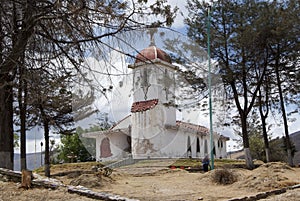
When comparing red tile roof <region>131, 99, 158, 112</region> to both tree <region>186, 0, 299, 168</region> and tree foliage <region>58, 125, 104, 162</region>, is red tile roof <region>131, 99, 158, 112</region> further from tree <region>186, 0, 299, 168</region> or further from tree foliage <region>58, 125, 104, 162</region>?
tree foliage <region>58, 125, 104, 162</region>

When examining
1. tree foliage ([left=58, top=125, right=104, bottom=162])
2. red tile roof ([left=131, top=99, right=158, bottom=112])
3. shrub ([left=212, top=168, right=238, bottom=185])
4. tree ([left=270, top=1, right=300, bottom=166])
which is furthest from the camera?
tree foliage ([left=58, top=125, right=104, bottom=162])

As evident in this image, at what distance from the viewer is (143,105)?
27.0ft

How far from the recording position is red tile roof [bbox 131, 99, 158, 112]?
8.08 meters

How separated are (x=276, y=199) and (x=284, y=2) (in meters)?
14.4

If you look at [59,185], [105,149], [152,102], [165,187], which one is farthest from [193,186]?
[59,185]

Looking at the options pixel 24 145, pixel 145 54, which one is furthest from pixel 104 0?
pixel 24 145

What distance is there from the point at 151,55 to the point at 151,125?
95.6 inches

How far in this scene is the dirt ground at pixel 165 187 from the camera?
6.79 m

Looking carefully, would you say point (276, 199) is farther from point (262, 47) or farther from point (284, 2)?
point (284, 2)

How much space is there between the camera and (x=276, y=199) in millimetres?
7219

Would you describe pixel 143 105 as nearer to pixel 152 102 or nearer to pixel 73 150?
pixel 152 102

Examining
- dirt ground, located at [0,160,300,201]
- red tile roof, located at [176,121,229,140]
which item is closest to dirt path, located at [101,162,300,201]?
dirt ground, located at [0,160,300,201]

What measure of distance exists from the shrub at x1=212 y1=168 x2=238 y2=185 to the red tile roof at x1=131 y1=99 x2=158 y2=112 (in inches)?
189

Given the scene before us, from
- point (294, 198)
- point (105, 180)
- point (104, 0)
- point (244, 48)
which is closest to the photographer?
point (104, 0)
